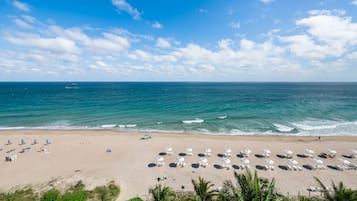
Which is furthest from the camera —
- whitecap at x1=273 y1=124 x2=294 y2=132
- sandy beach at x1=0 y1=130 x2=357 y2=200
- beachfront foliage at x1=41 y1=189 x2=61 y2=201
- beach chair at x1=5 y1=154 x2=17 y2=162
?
whitecap at x1=273 y1=124 x2=294 y2=132

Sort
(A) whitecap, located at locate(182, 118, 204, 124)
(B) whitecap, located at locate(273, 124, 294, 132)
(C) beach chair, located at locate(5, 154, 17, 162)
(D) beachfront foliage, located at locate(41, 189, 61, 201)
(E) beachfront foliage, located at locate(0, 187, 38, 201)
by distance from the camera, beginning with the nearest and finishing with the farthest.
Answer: (D) beachfront foliage, located at locate(41, 189, 61, 201), (E) beachfront foliage, located at locate(0, 187, 38, 201), (C) beach chair, located at locate(5, 154, 17, 162), (B) whitecap, located at locate(273, 124, 294, 132), (A) whitecap, located at locate(182, 118, 204, 124)

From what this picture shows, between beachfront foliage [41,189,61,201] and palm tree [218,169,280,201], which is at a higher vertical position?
palm tree [218,169,280,201]

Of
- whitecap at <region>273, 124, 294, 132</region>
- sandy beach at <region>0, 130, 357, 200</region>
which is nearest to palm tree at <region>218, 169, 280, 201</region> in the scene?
sandy beach at <region>0, 130, 357, 200</region>

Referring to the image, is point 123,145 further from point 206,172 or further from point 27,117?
point 27,117

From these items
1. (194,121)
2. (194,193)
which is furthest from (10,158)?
(194,121)

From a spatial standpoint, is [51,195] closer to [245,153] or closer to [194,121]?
[245,153]

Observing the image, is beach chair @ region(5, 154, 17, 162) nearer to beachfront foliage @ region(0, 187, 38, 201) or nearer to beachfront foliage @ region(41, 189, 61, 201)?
beachfront foliage @ region(0, 187, 38, 201)

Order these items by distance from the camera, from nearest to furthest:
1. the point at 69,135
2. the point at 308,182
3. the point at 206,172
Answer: the point at 308,182, the point at 206,172, the point at 69,135

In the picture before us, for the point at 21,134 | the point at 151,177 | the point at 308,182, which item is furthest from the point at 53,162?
the point at 308,182
